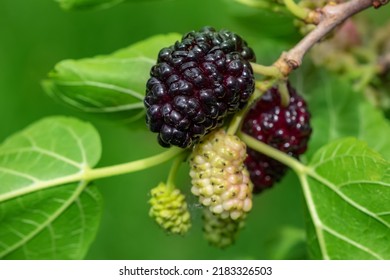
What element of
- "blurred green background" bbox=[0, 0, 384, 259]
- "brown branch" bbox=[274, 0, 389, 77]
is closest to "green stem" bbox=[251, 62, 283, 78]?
"brown branch" bbox=[274, 0, 389, 77]

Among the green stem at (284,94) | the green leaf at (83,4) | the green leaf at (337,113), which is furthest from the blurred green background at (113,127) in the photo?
the green stem at (284,94)

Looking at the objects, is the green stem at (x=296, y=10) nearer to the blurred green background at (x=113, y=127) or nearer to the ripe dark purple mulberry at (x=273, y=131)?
the ripe dark purple mulberry at (x=273, y=131)

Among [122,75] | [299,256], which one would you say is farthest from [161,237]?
[122,75]

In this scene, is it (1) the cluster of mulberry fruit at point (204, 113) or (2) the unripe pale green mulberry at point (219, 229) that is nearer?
(1) the cluster of mulberry fruit at point (204, 113)

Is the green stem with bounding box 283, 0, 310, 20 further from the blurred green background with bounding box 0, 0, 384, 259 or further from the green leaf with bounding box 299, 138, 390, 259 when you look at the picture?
the blurred green background with bounding box 0, 0, 384, 259

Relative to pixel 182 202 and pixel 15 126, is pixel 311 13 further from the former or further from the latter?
pixel 15 126

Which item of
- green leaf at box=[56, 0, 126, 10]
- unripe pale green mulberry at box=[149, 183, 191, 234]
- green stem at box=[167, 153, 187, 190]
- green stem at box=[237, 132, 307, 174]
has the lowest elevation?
unripe pale green mulberry at box=[149, 183, 191, 234]
